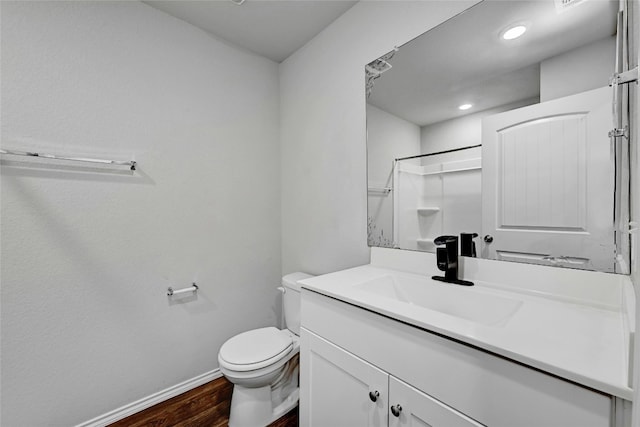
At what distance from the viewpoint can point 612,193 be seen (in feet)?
2.73

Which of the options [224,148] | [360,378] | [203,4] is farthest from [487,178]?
[203,4]

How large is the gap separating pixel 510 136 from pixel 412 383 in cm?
97

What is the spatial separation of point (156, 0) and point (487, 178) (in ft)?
6.61

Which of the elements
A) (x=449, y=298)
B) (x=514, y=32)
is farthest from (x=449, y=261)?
(x=514, y=32)

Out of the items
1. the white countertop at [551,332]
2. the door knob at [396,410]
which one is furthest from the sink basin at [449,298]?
the door knob at [396,410]

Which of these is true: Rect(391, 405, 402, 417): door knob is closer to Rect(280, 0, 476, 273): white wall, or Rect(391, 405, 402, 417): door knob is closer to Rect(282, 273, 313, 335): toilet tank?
Rect(280, 0, 476, 273): white wall

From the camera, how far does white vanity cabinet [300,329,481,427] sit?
75 centimetres

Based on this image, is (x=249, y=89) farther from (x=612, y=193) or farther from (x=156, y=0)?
(x=612, y=193)

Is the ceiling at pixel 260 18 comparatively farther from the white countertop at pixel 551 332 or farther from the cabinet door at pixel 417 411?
the cabinet door at pixel 417 411

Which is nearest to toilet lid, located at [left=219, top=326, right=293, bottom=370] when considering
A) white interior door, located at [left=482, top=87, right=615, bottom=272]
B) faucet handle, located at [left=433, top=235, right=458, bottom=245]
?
faucet handle, located at [left=433, top=235, right=458, bottom=245]

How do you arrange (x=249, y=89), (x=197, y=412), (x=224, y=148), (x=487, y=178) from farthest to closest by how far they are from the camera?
(x=249, y=89), (x=224, y=148), (x=197, y=412), (x=487, y=178)

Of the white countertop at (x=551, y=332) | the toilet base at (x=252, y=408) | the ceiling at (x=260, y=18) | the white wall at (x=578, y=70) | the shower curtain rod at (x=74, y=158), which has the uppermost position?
the ceiling at (x=260, y=18)

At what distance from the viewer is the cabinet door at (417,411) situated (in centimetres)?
69

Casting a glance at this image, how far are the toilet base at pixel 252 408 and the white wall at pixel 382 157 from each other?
1.04 m
